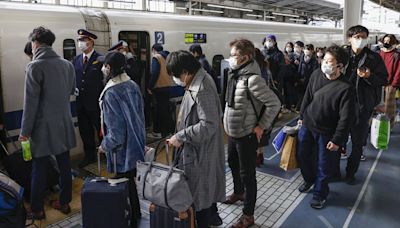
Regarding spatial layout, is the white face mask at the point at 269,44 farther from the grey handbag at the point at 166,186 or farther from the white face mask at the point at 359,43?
the grey handbag at the point at 166,186

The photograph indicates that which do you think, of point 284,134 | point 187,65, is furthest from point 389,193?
point 187,65

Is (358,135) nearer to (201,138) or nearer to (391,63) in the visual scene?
(391,63)

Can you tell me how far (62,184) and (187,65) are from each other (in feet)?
7.13

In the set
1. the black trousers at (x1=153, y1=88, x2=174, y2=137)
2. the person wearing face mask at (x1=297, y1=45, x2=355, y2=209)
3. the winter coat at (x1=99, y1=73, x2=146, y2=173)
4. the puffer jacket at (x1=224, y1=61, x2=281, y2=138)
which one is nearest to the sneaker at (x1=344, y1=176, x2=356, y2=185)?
the person wearing face mask at (x1=297, y1=45, x2=355, y2=209)

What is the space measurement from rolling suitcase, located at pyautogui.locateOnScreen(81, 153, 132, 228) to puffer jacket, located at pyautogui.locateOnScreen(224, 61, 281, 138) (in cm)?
119

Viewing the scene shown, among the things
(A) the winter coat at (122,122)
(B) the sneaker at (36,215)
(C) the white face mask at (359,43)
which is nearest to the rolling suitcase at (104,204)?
(A) the winter coat at (122,122)

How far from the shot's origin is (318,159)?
13.3 feet

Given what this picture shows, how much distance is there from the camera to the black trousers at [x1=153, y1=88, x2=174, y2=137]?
661cm

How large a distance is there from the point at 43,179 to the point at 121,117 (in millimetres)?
1241

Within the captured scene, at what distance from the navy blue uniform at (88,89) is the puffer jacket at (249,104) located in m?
2.34

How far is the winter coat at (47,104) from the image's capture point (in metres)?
3.32

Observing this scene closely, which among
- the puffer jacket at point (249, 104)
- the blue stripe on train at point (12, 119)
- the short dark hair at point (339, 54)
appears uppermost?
the short dark hair at point (339, 54)

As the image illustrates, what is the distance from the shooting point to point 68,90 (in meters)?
3.72

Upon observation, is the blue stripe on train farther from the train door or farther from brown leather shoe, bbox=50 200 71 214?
the train door
